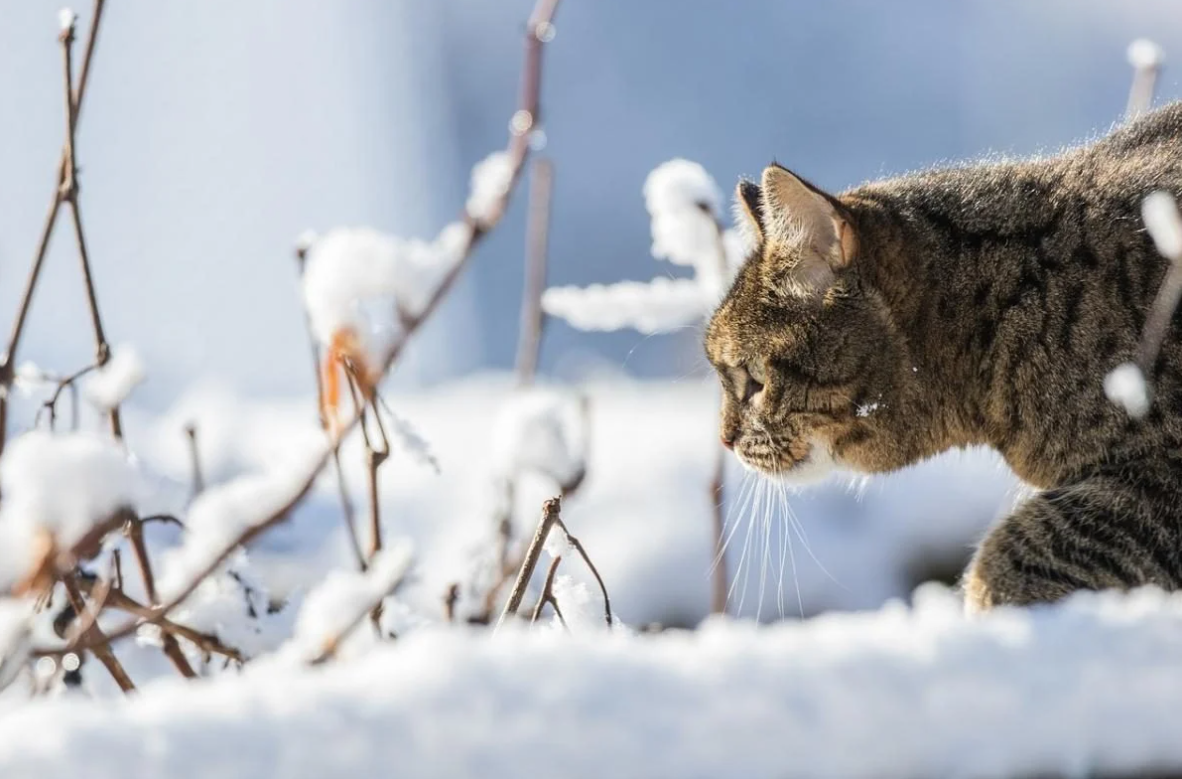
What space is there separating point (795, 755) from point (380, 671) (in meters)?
0.24

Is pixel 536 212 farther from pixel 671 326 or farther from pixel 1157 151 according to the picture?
pixel 1157 151

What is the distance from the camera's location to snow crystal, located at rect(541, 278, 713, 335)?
185 centimetres

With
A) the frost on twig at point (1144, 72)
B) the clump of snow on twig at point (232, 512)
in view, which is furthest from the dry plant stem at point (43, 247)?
the frost on twig at point (1144, 72)

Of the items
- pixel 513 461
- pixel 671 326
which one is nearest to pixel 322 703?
pixel 513 461

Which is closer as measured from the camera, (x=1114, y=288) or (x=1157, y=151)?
(x=1114, y=288)

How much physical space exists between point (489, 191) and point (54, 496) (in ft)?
1.67

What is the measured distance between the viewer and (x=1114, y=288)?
176cm

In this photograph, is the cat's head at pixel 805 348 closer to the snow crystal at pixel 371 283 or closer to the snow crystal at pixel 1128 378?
the snow crystal at pixel 1128 378

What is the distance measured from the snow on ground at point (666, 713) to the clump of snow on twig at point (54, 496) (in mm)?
137

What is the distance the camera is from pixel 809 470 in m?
2.02

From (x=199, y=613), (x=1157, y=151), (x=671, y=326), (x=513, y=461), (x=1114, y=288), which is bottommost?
(x=199, y=613)

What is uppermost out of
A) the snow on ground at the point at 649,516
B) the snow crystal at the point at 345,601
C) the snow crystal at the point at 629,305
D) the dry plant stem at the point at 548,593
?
the snow crystal at the point at 629,305

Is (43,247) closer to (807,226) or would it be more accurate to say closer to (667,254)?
(667,254)

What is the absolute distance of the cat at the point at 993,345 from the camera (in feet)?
5.47
